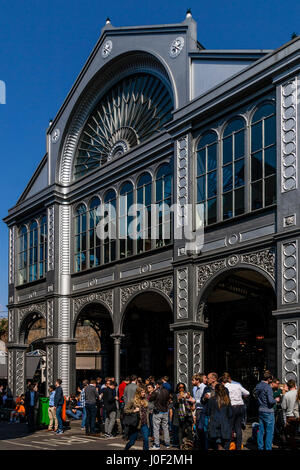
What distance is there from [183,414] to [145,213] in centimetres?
1073

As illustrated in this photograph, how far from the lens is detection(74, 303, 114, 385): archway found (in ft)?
111

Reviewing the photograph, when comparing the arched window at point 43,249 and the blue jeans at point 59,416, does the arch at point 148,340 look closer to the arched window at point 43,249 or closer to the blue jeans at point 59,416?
the arched window at point 43,249

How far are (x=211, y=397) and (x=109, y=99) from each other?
60.8 ft

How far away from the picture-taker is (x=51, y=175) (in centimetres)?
3109

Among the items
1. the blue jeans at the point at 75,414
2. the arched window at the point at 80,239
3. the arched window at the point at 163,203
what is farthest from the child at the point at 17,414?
the arched window at the point at 163,203

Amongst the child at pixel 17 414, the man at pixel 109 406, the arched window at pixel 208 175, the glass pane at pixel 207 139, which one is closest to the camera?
the man at pixel 109 406

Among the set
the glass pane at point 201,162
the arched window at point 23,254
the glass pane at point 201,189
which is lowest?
the arched window at point 23,254

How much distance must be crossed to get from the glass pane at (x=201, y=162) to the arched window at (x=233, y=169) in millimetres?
1005

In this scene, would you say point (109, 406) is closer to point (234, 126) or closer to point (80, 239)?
point (234, 126)

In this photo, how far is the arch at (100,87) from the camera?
25269mm

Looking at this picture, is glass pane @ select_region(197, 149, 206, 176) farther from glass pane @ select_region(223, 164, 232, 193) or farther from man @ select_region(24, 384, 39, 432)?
man @ select_region(24, 384, 39, 432)

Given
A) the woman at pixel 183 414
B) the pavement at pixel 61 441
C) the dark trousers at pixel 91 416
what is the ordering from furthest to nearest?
the dark trousers at pixel 91 416
the pavement at pixel 61 441
the woman at pixel 183 414
